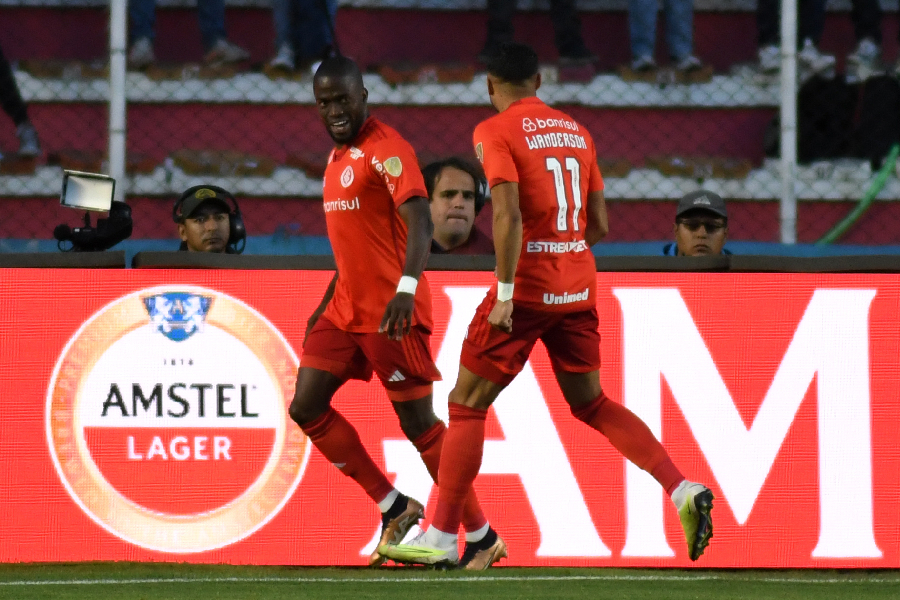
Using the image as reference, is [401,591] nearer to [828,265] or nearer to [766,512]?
[766,512]

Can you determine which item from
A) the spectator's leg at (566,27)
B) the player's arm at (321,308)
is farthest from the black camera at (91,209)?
the spectator's leg at (566,27)

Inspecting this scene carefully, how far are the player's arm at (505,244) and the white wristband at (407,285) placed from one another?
1.18ft

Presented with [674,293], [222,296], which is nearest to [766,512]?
[674,293]

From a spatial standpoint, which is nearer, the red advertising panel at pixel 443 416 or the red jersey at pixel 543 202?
the red jersey at pixel 543 202

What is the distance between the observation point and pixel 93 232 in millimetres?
6098

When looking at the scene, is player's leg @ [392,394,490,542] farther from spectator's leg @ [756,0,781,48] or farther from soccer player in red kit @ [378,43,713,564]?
spectator's leg @ [756,0,781,48]

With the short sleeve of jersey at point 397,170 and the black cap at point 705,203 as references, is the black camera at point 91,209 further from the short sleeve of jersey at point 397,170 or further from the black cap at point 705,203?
the black cap at point 705,203

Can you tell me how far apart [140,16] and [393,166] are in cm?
398

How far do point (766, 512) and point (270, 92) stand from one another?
3932 mm

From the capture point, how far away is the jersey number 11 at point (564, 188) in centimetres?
477

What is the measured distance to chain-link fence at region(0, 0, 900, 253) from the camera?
25.9 ft

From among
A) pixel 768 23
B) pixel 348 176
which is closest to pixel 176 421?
pixel 348 176

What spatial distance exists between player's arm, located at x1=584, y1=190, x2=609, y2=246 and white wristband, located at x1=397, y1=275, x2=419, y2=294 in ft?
2.29

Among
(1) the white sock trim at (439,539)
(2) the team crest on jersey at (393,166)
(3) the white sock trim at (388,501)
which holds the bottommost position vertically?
(1) the white sock trim at (439,539)
